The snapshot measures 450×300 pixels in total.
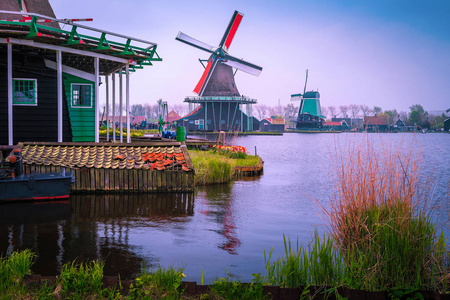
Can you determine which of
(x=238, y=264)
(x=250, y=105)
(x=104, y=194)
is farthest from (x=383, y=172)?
(x=250, y=105)

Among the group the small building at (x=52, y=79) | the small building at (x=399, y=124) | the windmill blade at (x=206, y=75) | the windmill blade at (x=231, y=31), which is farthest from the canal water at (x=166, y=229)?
the small building at (x=399, y=124)

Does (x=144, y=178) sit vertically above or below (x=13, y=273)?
above

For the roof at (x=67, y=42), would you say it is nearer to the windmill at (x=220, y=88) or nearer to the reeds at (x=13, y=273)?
the reeds at (x=13, y=273)

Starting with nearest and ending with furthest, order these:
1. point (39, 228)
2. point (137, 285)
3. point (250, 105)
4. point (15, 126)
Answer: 1. point (137, 285)
2. point (39, 228)
3. point (15, 126)
4. point (250, 105)

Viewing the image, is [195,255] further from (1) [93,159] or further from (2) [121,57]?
(2) [121,57]

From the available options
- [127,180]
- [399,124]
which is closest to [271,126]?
[399,124]

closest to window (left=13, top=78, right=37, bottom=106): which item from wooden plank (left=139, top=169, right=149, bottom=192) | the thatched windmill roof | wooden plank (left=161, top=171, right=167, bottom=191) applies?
the thatched windmill roof

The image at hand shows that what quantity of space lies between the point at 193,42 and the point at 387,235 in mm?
63986

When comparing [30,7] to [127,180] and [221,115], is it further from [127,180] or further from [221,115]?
[221,115]

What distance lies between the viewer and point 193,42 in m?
67.2

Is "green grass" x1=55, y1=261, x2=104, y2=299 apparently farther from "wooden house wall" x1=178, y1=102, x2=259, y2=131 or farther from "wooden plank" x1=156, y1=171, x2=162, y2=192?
"wooden house wall" x1=178, y1=102, x2=259, y2=131

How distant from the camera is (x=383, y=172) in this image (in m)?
6.96

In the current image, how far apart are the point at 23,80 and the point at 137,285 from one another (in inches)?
583

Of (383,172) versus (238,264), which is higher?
(383,172)
